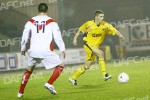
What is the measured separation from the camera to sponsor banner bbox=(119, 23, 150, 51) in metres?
27.4

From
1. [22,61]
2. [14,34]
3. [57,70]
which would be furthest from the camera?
[14,34]

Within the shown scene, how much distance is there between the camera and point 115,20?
2897 centimetres

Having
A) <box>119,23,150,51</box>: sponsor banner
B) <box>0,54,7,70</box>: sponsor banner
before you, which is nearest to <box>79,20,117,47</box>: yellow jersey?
<box>0,54,7,70</box>: sponsor banner

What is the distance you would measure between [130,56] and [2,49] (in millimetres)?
8491

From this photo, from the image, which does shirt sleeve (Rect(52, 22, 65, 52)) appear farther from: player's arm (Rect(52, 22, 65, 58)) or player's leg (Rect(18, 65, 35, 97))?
player's leg (Rect(18, 65, 35, 97))

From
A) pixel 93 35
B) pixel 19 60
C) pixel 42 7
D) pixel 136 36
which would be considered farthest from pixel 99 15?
pixel 136 36

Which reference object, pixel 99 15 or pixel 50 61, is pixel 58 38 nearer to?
pixel 50 61

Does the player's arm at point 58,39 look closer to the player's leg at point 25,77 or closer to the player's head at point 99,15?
the player's leg at point 25,77

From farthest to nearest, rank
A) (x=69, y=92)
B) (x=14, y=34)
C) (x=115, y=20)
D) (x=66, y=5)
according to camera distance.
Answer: (x=115, y=20)
(x=66, y=5)
(x=14, y=34)
(x=69, y=92)

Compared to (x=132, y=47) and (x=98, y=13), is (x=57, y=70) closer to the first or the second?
(x=98, y=13)

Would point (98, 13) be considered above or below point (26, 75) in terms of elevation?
above

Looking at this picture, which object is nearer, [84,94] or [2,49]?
[84,94]

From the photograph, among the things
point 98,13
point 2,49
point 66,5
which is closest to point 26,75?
point 98,13

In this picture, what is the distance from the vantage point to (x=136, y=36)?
2820cm
